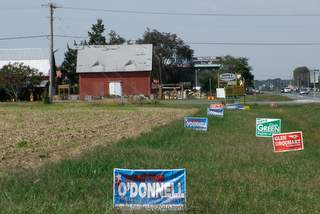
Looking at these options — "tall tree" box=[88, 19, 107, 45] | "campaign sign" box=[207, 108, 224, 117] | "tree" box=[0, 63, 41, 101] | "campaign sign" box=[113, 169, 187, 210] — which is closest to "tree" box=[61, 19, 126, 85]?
"tall tree" box=[88, 19, 107, 45]

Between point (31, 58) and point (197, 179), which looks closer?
point (197, 179)

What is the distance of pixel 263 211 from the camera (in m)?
8.48

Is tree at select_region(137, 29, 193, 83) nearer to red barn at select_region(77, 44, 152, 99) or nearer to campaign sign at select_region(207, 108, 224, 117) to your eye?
red barn at select_region(77, 44, 152, 99)

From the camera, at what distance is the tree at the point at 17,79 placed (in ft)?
281

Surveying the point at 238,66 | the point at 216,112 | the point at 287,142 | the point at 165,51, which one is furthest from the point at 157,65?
the point at 287,142

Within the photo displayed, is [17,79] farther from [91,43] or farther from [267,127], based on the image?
[267,127]

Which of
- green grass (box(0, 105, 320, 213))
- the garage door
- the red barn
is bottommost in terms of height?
green grass (box(0, 105, 320, 213))

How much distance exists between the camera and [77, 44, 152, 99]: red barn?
92312 millimetres

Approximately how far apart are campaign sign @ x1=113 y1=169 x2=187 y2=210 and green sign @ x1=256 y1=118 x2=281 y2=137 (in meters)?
10.7

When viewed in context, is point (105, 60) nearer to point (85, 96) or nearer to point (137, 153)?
point (85, 96)

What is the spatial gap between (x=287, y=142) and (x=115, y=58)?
264 feet

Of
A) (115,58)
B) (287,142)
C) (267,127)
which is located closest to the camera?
(287,142)

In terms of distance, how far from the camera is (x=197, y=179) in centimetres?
1112

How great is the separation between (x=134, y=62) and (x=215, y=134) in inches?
2807
